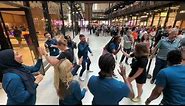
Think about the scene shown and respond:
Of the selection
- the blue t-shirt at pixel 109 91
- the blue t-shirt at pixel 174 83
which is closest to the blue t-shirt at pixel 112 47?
the blue t-shirt at pixel 174 83

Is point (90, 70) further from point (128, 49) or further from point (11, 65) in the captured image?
point (11, 65)

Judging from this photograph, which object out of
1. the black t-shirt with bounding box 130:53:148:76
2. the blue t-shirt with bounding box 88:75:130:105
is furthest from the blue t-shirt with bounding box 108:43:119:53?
the blue t-shirt with bounding box 88:75:130:105

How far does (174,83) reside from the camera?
162 centimetres

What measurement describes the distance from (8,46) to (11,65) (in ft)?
9.31

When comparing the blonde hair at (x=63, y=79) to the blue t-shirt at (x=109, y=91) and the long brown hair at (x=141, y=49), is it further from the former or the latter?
the long brown hair at (x=141, y=49)

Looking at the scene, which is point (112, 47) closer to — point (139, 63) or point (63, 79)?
point (139, 63)

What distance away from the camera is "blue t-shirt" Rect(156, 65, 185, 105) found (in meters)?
1.61

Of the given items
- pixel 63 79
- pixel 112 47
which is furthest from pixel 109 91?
pixel 112 47

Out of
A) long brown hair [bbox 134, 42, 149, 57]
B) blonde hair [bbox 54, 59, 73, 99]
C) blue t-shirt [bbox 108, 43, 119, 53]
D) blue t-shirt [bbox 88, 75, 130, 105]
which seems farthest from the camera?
blue t-shirt [bbox 108, 43, 119, 53]

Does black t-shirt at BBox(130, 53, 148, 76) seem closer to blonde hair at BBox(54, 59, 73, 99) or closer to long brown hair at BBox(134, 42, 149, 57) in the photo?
long brown hair at BBox(134, 42, 149, 57)

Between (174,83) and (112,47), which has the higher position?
(174,83)

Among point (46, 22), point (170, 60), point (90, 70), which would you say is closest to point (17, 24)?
point (46, 22)

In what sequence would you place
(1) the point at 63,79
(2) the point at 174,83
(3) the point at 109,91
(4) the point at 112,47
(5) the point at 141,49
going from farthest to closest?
1. (4) the point at 112,47
2. (5) the point at 141,49
3. (1) the point at 63,79
4. (2) the point at 174,83
5. (3) the point at 109,91

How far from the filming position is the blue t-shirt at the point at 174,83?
161 cm
